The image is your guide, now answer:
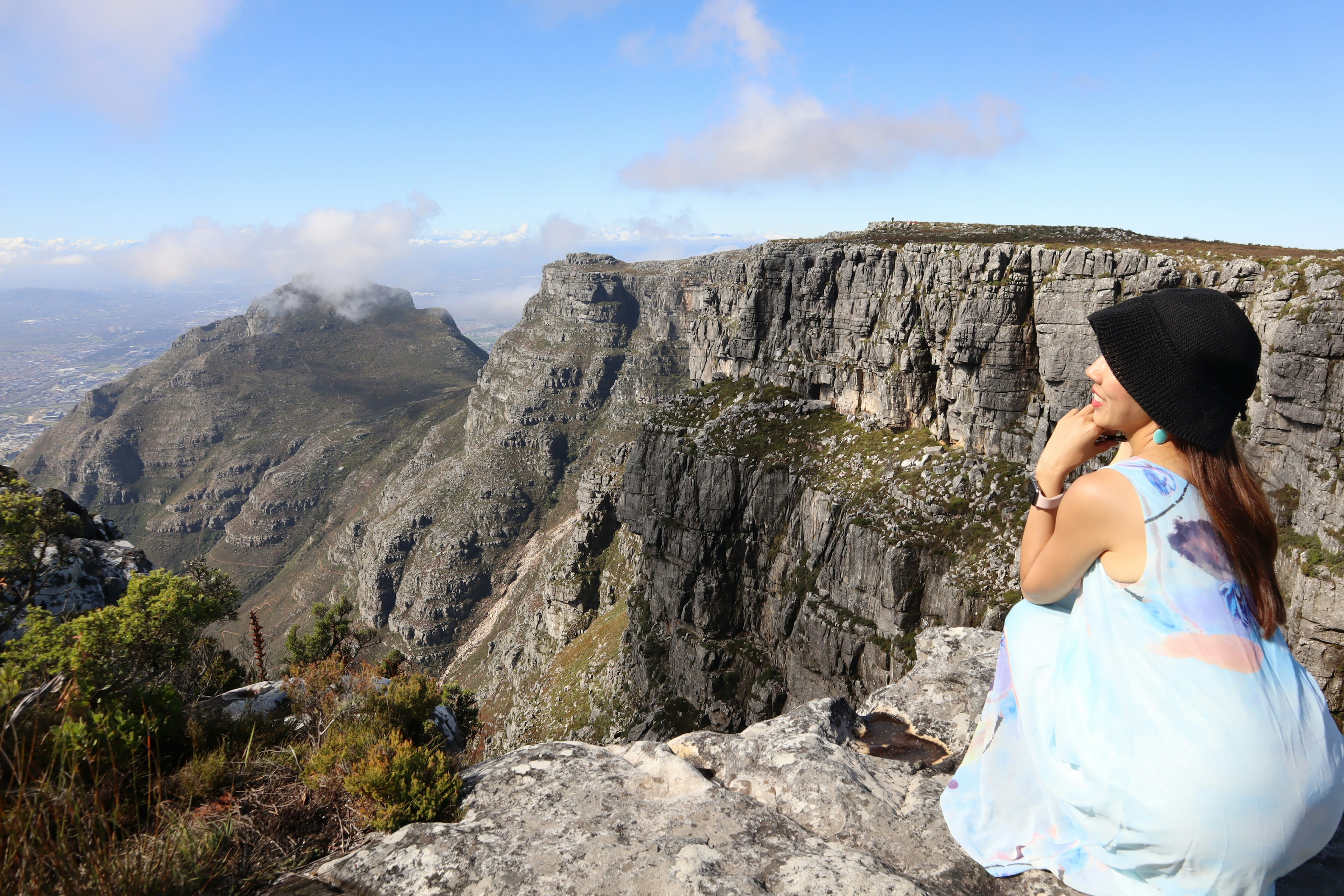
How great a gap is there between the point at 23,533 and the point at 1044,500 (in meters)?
17.1

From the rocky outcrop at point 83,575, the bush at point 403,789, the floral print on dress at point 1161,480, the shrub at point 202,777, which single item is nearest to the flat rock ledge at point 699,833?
the bush at point 403,789

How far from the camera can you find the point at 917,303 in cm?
5344

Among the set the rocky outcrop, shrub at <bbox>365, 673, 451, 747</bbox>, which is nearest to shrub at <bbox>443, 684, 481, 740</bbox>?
the rocky outcrop

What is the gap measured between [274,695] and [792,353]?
6046cm

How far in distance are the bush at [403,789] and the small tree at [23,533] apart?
10.6m

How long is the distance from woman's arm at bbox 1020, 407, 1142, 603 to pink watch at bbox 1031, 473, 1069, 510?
22mm

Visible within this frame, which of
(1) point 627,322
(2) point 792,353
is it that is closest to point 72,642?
(2) point 792,353

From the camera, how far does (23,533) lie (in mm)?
12031

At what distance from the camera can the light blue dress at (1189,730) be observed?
3.31 meters

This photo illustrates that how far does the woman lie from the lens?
332 cm

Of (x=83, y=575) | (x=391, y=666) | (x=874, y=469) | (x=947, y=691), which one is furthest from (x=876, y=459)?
(x=83, y=575)

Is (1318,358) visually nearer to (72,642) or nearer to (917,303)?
(917,303)

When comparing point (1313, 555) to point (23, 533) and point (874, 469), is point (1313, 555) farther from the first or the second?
point (23, 533)

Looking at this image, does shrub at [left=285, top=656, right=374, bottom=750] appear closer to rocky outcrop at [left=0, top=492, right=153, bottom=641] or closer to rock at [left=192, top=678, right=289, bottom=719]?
rock at [left=192, top=678, right=289, bottom=719]
